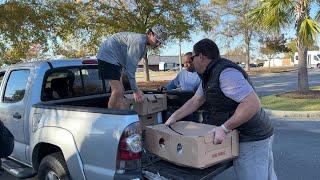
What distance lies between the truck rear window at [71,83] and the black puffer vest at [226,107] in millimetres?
2379

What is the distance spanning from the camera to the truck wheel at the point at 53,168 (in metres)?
4.61

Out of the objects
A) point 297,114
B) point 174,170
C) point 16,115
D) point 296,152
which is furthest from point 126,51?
point 297,114

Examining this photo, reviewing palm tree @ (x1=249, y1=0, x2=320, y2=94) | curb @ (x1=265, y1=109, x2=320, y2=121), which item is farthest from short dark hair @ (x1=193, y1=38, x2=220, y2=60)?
palm tree @ (x1=249, y1=0, x2=320, y2=94)

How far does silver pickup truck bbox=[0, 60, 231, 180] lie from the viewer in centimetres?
404

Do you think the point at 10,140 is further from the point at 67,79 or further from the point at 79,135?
the point at 67,79

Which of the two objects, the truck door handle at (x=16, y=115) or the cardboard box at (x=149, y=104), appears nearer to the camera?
the cardboard box at (x=149, y=104)

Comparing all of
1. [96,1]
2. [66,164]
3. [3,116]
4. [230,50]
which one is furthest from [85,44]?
[230,50]

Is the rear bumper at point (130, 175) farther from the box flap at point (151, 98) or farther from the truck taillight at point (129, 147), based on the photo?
the box flap at point (151, 98)

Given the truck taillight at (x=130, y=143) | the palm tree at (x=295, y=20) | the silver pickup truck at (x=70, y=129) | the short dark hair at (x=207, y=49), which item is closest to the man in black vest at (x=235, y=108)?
the short dark hair at (x=207, y=49)

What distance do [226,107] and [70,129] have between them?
151cm

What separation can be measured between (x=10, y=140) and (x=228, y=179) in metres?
3.33

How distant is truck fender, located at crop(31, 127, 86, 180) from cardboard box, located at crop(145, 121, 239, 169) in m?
0.68

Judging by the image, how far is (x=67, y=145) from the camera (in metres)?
4.48

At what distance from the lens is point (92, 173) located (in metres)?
4.23
